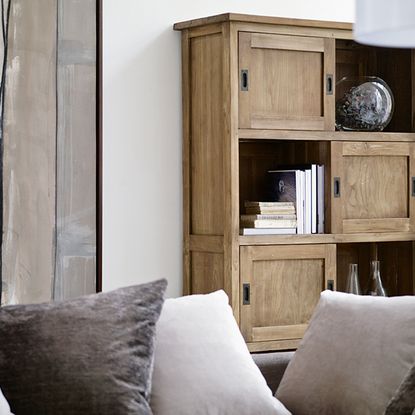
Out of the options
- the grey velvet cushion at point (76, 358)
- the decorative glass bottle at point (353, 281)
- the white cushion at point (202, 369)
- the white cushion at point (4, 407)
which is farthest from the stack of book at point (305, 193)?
the white cushion at point (4, 407)

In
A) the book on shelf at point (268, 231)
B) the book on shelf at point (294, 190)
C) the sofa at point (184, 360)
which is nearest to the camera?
the sofa at point (184, 360)

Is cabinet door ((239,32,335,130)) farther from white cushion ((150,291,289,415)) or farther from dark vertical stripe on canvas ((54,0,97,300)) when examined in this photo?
white cushion ((150,291,289,415))

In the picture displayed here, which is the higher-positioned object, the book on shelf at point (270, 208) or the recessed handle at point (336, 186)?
the recessed handle at point (336, 186)

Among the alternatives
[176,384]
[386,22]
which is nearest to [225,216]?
[176,384]

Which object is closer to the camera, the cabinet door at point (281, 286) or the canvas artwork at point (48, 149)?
the canvas artwork at point (48, 149)

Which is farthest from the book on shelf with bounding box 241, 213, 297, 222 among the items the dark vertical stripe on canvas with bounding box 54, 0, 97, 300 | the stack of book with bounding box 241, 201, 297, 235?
the dark vertical stripe on canvas with bounding box 54, 0, 97, 300

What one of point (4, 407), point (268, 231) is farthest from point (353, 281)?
point (4, 407)

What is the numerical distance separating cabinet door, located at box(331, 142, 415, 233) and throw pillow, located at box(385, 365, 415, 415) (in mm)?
1596

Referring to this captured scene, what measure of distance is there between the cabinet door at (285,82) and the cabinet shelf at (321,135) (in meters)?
0.02

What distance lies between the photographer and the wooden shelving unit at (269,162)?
4.04 metres

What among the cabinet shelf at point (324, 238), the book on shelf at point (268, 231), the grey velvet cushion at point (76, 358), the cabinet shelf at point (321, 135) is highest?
the cabinet shelf at point (321, 135)

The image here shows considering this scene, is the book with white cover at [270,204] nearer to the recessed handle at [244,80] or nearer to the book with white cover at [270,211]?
the book with white cover at [270,211]

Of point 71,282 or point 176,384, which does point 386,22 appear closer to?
point 176,384

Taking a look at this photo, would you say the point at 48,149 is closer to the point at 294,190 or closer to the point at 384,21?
the point at 294,190
